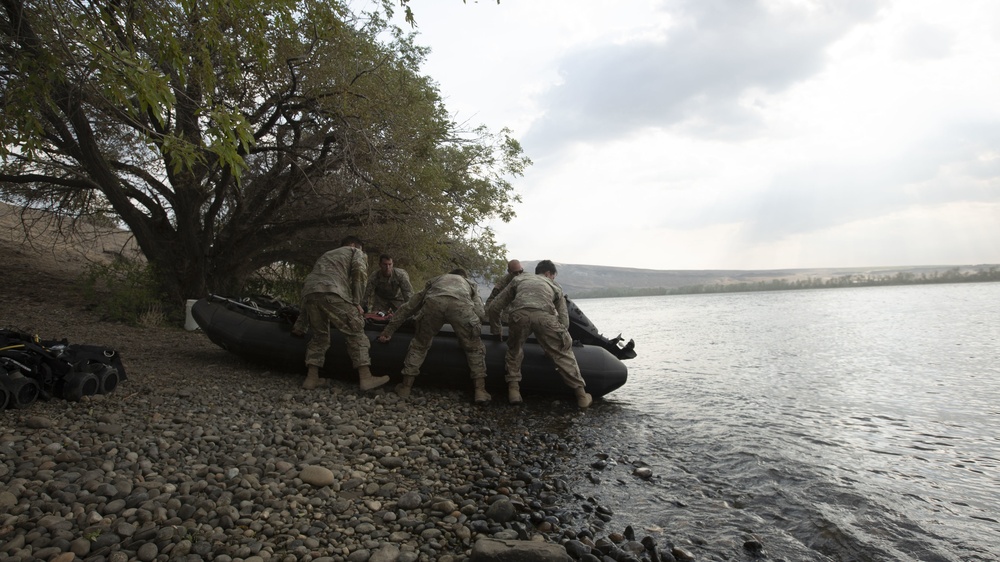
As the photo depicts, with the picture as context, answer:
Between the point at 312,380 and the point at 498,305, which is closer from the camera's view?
the point at 312,380

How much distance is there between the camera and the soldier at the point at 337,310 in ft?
23.3

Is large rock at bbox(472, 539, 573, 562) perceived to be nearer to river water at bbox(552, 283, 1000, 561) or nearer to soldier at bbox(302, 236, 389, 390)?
river water at bbox(552, 283, 1000, 561)

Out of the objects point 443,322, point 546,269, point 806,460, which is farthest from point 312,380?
point 806,460

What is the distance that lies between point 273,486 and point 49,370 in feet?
9.20

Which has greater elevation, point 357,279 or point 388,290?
point 357,279

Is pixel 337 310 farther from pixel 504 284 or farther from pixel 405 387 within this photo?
pixel 504 284

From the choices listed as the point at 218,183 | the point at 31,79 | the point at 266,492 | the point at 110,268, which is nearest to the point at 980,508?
the point at 266,492

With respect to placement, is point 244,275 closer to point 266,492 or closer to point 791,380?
point 266,492

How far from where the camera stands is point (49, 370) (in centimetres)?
500

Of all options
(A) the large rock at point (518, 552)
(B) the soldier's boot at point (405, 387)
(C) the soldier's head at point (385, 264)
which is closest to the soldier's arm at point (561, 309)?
(B) the soldier's boot at point (405, 387)

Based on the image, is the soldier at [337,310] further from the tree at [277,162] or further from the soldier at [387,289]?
the tree at [277,162]

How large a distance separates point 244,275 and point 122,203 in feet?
9.32

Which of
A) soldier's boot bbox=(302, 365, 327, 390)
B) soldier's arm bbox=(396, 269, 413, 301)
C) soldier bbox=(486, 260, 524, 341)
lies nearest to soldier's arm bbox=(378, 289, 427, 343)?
soldier's boot bbox=(302, 365, 327, 390)

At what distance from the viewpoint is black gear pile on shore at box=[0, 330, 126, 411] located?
15.2 feet
